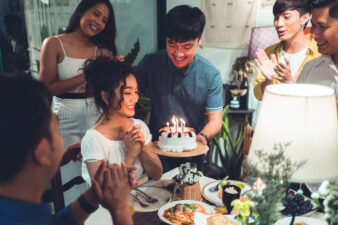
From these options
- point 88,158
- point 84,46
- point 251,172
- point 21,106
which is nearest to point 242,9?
point 84,46

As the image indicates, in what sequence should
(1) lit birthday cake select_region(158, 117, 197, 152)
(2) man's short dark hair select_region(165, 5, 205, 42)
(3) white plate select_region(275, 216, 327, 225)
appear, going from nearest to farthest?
(3) white plate select_region(275, 216, 327, 225) → (1) lit birthday cake select_region(158, 117, 197, 152) → (2) man's short dark hair select_region(165, 5, 205, 42)

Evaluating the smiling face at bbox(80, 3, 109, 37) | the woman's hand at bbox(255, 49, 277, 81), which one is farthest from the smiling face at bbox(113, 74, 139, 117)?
the woman's hand at bbox(255, 49, 277, 81)

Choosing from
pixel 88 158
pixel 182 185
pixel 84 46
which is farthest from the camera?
pixel 84 46

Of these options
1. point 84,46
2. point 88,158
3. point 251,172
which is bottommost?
point 88,158

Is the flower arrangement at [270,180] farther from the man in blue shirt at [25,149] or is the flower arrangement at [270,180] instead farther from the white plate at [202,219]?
the man in blue shirt at [25,149]

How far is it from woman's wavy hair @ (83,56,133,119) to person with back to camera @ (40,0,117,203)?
0.58 metres

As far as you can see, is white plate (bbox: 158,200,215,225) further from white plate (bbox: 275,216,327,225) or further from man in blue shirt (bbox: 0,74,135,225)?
man in blue shirt (bbox: 0,74,135,225)

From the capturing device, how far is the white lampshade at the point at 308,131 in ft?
3.25

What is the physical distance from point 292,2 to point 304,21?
0.24 metres

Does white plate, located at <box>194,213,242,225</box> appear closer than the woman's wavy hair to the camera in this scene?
Yes

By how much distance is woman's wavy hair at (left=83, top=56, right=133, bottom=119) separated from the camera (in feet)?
6.23

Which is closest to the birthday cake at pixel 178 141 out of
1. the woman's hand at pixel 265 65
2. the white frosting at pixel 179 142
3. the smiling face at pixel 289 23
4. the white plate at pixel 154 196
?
the white frosting at pixel 179 142

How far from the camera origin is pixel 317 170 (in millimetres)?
1005

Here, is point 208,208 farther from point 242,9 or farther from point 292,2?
point 242,9
